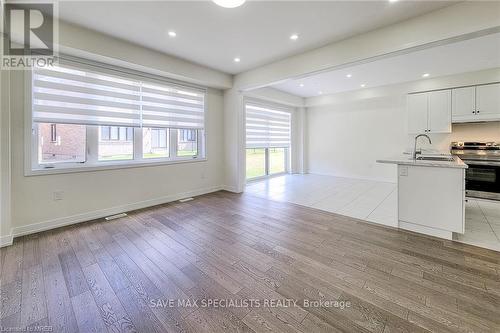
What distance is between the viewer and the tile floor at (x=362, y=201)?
9.48 ft

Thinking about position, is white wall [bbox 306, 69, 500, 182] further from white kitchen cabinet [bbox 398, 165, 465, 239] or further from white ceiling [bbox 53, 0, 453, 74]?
white ceiling [bbox 53, 0, 453, 74]

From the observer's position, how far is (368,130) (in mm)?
6418

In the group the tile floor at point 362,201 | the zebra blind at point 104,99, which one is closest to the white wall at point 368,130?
the tile floor at point 362,201

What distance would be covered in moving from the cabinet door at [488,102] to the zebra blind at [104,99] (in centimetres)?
603

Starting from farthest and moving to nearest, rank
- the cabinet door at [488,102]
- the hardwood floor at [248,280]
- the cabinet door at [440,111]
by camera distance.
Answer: the cabinet door at [440,111] < the cabinet door at [488,102] < the hardwood floor at [248,280]

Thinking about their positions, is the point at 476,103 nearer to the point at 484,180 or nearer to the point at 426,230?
the point at 484,180

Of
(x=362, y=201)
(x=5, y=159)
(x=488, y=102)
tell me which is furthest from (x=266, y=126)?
(x=5, y=159)

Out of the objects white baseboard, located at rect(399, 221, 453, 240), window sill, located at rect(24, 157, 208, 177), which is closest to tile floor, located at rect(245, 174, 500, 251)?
white baseboard, located at rect(399, 221, 453, 240)

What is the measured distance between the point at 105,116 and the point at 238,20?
8.31 ft

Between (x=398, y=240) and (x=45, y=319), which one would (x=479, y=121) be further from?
(x=45, y=319)

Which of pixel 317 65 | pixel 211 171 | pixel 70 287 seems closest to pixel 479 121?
pixel 317 65

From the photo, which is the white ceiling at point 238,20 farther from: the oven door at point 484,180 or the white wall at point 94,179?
the oven door at point 484,180

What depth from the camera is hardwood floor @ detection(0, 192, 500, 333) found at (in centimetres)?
147

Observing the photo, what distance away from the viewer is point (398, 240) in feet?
8.62
